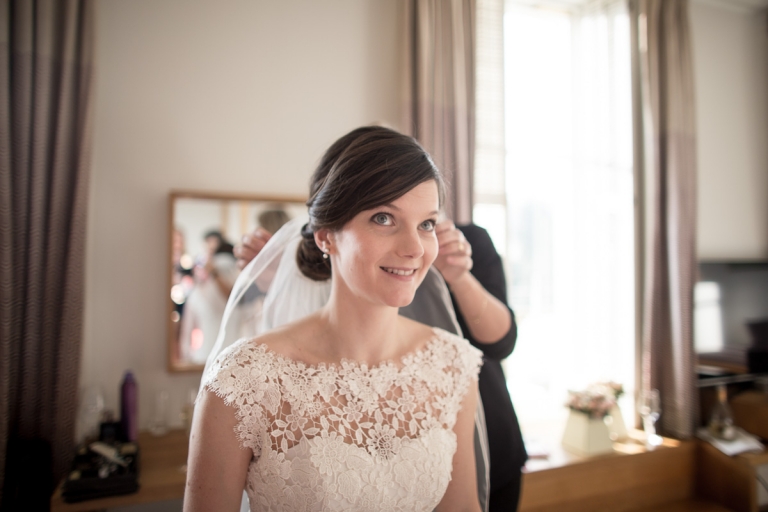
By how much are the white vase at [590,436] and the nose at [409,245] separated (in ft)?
6.51

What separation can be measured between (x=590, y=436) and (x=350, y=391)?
6.26 ft

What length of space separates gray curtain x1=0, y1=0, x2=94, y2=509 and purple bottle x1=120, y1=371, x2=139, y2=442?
0.17 meters

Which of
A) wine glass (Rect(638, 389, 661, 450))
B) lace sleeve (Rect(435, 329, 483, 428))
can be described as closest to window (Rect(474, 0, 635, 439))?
wine glass (Rect(638, 389, 661, 450))

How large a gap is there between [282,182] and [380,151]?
1450 mm

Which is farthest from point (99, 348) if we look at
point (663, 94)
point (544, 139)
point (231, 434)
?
point (663, 94)

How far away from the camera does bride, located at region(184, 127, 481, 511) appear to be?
970 millimetres

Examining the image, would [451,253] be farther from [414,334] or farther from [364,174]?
[364,174]

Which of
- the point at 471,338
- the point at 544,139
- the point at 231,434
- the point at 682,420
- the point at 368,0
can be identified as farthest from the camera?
the point at 544,139

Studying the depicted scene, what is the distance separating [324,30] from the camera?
8.10 ft

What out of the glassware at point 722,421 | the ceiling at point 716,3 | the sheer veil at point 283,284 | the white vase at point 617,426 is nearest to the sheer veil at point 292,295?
the sheer veil at point 283,284

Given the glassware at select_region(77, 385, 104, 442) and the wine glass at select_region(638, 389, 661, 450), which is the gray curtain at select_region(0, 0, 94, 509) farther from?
the wine glass at select_region(638, 389, 661, 450)

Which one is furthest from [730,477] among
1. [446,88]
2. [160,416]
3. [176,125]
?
[176,125]

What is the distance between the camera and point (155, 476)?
5.86ft

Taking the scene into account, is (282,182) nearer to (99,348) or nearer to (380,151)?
(99,348)
